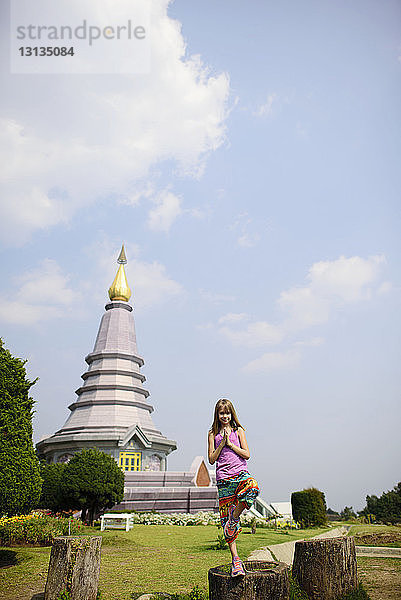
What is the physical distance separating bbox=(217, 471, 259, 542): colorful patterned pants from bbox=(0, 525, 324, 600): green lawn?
3.54 meters

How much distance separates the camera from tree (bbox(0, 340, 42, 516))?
1045cm

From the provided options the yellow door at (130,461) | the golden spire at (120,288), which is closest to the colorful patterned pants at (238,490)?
the yellow door at (130,461)

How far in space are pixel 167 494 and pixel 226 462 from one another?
2466 centimetres

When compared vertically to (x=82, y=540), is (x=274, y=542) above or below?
below

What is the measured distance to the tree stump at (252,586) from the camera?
5148 mm

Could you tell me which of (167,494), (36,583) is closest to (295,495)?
(167,494)

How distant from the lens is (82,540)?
25.2 feet

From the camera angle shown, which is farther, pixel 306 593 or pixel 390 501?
pixel 390 501

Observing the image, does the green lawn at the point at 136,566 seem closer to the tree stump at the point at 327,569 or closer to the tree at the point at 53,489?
the tree stump at the point at 327,569

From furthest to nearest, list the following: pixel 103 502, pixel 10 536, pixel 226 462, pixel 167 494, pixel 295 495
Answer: pixel 167 494
pixel 295 495
pixel 103 502
pixel 10 536
pixel 226 462

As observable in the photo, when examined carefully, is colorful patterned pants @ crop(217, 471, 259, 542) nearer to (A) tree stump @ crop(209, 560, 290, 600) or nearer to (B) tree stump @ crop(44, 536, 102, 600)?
(A) tree stump @ crop(209, 560, 290, 600)

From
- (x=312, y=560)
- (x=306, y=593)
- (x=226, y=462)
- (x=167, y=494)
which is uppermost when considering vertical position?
(x=226, y=462)

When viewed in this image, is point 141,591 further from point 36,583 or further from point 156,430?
point 156,430

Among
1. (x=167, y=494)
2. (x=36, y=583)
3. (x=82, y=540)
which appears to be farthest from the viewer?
(x=167, y=494)
